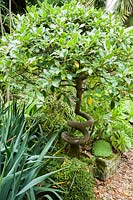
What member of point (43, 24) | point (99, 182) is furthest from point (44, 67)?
point (99, 182)

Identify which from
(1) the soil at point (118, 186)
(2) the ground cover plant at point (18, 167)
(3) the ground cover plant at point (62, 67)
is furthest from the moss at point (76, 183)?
(1) the soil at point (118, 186)

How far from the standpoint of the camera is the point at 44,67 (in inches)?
102

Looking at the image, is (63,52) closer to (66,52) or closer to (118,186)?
(66,52)

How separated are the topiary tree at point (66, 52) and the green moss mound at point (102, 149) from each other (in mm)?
657

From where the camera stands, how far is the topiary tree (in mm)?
2438

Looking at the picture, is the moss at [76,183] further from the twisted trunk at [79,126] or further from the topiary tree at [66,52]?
the topiary tree at [66,52]

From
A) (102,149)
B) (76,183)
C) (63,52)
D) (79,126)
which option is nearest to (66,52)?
(63,52)

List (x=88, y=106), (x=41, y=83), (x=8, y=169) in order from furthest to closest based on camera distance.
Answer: (x=88, y=106)
(x=41, y=83)
(x=8, y=169)

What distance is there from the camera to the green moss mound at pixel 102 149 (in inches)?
127

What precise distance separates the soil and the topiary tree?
0.91 meters

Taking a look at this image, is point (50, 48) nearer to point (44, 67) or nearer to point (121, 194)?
point (44, 67)

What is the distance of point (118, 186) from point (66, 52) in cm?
148

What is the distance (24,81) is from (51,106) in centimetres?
70

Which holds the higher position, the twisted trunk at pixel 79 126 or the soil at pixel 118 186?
the twisted trunk at pixel 79 126
